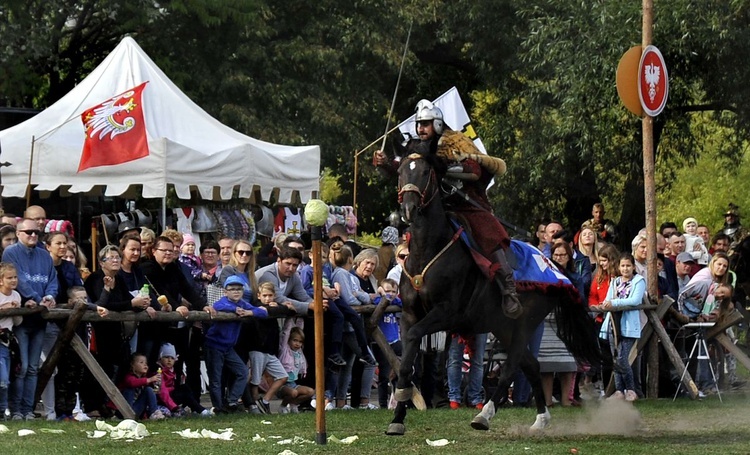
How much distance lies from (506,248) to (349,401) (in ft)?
14.1

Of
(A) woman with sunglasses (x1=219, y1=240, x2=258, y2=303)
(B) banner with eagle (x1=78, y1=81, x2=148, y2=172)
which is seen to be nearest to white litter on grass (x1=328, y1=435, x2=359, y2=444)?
(A) woman with sunglasses (x1=219, y1=240, x2=258, y2=303)

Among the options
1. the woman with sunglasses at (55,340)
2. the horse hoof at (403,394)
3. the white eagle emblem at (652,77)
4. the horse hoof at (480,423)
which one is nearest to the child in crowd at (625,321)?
the white eagle emblem at (652,77)

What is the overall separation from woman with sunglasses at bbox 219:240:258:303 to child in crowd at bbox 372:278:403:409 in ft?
5.18

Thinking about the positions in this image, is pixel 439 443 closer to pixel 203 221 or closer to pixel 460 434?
pixel 460 434

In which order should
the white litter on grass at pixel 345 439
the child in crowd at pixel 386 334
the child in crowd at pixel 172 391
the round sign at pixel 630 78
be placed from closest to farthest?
the white litter on grass at pixel 345 439, the child in crowd at pixel 172 391, the child in crowd at pixel 386 334, the round sign at pixel 630 78

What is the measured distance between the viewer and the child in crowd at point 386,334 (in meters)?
16.2

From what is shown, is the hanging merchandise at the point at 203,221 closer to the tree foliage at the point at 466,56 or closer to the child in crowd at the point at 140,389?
the tree foliage at the point at 466,56

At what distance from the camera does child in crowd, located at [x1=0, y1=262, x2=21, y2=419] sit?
1323 cm

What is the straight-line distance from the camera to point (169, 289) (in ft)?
48.5

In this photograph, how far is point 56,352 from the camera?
535 inches

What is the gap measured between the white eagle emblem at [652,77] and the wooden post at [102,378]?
7662 millimetres

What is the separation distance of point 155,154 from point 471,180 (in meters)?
7.98

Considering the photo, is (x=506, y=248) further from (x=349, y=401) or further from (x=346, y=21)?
(x=346, y=21)

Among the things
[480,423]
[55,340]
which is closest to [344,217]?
[55,340]
